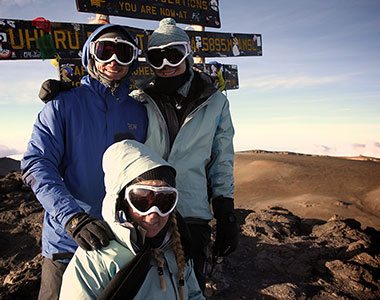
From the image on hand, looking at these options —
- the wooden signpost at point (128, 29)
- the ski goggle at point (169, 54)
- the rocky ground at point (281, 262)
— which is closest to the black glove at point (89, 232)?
the ski goggle at point (169, 54)

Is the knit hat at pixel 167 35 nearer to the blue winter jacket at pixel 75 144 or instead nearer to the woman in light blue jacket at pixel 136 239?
the blue winter jacket at pixel 75 144

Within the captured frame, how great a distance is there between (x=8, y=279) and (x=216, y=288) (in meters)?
2.61

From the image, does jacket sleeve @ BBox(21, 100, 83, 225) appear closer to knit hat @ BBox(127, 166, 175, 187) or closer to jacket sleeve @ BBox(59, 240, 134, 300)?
jacket sleeve @ BBox(59, 240, 134, 300)

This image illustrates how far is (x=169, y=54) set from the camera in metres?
2.79

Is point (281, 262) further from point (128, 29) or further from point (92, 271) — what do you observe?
point (128, 29)

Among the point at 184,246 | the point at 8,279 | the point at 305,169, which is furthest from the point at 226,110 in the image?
the point at 305,169

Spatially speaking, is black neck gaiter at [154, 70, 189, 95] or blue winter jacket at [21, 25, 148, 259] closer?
blue winter jacket at [21, 25, 148, 259]

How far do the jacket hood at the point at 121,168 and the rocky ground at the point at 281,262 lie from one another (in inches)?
104

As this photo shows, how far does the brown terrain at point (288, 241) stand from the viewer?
4.13m

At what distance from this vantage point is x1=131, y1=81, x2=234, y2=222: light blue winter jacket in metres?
2.54

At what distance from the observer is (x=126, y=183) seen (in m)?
1.86

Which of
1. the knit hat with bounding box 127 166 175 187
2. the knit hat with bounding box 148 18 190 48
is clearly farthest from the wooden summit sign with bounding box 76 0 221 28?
the knit hat with bounding box 127 166 175 187

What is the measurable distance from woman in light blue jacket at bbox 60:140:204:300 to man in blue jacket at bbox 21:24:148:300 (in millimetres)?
276

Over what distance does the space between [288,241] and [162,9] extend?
15.5ft
